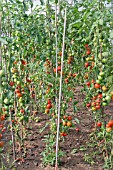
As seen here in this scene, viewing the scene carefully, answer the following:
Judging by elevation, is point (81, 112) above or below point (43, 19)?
below

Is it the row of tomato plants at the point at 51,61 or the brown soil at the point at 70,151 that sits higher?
the row of tomato plants at the point at 51,61

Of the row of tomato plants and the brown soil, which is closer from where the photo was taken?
the row of tomato plants

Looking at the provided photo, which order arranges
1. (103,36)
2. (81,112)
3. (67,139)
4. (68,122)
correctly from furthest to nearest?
(81,112)
(67,139)
(68,122)
(103,36)

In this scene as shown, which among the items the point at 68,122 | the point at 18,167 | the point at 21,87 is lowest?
the point at 18,167

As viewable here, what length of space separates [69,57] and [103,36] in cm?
122

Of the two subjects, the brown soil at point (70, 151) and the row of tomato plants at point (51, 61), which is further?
the brown soil at point (70, 151)

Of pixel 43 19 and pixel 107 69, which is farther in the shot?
pixel 43 19

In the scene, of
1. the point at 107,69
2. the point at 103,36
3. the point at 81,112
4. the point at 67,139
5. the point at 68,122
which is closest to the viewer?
the point at 107,69

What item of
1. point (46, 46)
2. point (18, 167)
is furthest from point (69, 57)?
point (18, 167)

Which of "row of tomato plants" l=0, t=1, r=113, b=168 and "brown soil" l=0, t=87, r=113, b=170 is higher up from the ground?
"row of tomato plants" l=0, t=1, r=113, b=168

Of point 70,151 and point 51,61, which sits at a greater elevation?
point 51,61

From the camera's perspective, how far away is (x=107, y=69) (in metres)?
2.06

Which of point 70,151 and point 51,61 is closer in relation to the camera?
point 51,61

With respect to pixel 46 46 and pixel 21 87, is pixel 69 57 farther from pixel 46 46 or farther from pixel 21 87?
pixel 21 87
